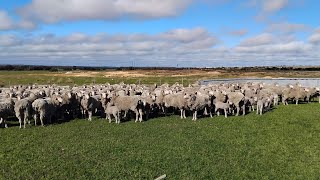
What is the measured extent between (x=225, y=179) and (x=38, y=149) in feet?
Answer: 29.7

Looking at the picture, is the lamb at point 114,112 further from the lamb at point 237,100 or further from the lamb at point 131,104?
the lamb at point 237,100

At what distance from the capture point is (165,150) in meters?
16.2

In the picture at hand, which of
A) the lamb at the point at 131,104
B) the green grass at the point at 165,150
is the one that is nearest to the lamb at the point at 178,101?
the green grass at the point at 165,150

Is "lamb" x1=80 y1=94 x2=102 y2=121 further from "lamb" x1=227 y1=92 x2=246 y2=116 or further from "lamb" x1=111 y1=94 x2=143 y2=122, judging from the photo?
"lamb" x1=227 y1=92 x2=246 y2=116

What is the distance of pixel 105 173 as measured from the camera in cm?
1318

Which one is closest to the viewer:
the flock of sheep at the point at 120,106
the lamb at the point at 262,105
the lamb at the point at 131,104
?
the flock of sheep at the point at 120,106

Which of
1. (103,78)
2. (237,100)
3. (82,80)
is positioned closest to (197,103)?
(237,100)

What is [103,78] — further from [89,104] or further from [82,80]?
[89,104]

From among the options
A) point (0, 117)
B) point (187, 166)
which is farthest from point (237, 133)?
point (0, 117)

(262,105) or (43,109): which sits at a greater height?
(43,109)

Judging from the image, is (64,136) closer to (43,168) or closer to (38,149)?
(38,149)

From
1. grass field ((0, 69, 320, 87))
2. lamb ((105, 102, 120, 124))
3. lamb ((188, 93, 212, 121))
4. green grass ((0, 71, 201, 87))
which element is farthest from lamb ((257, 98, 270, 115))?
green grass ((0, 71, 201, 87))

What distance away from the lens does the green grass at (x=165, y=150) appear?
13.4m

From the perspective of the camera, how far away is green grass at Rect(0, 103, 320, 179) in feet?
43.9
